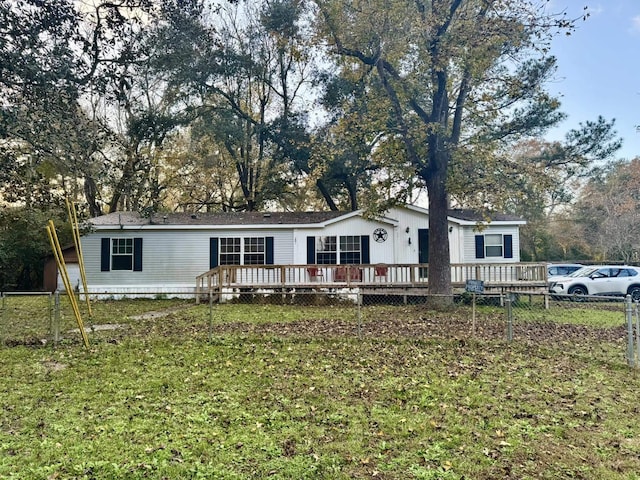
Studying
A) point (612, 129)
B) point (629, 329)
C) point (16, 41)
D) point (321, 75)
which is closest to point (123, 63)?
point (16, 41)

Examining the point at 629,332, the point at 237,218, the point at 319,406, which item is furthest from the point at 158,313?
the point at 629,332

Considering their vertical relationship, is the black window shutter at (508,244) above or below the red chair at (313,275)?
above

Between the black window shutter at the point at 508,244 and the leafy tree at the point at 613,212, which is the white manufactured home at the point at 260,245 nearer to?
the black window shutter at the point at 508,244

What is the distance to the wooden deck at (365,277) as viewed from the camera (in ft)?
48.4

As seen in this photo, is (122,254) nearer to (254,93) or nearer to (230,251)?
(230,251)

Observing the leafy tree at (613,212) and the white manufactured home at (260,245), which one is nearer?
the white manufactured home at (260,245)

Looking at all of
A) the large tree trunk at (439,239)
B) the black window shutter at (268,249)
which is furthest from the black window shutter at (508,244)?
the black window shutter at (268,249)

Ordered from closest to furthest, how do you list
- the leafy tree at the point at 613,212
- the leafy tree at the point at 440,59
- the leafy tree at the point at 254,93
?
1. the leafy tree at the point at 440,59
2. the leafy tree at the point at 254,93
3. the leafy tree at the point at 613,212

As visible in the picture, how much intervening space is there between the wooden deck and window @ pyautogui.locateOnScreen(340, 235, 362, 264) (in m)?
1.14

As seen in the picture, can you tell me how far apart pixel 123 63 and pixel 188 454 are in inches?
353

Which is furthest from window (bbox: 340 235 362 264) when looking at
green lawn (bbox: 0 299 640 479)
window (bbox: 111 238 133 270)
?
window (bbox: 111 238 133 270)

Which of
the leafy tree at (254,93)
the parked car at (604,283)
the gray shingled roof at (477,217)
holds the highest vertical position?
the leafy tree at (254,93)

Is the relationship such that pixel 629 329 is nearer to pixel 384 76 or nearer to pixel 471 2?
pixel 384 76

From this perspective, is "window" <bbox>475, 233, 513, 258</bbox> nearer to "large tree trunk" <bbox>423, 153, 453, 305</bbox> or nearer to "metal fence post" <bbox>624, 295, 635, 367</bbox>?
"large tree trunk" <bbox>423, 153, 453, 305</bbox>
